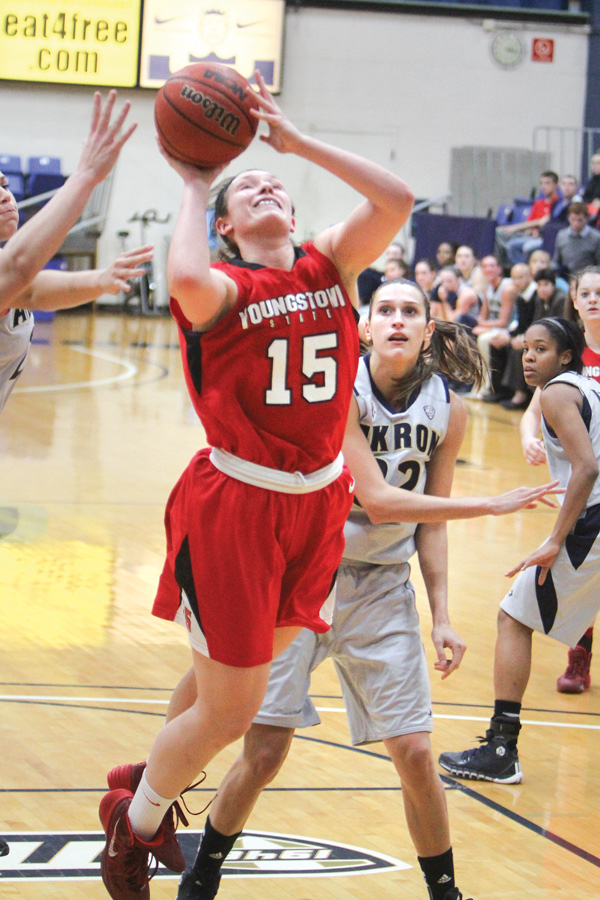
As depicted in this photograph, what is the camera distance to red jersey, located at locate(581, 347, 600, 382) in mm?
4695

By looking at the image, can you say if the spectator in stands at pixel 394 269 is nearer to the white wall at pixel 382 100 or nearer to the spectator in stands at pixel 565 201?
the spectator in stands at pixel 565 201

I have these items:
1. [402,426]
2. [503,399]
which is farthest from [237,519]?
[503,399]

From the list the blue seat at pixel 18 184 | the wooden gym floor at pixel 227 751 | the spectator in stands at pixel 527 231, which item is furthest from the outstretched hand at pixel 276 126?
the blue seat at pixel 18 184

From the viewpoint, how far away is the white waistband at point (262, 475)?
2.43 m

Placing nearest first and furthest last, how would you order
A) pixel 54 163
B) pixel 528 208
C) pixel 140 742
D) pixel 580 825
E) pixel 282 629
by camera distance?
pixel 282 629, pixel 580 825, pixel 140 742, pixel 528 208, pixel 54 163

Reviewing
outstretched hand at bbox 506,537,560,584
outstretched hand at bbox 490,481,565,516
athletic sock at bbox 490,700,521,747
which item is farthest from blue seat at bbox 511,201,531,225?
outstretched hand at bbox 490,481,565,516

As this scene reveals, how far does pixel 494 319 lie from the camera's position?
14.5 m

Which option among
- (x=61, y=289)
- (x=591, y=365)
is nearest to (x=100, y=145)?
(x=61, y=289)

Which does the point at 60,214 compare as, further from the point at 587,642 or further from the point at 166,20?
the point at 166,20

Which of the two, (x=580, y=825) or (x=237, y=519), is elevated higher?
(x=237, y=519)

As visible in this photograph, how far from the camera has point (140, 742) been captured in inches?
147

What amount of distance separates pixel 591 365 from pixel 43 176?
53.8 feet

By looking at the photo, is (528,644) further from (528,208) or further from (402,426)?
(528,208)

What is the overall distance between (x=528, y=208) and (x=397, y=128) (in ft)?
14.3
